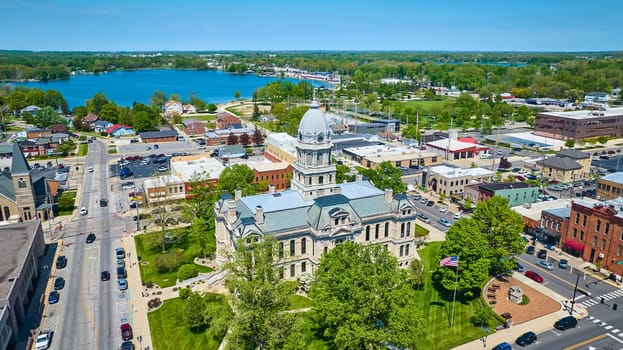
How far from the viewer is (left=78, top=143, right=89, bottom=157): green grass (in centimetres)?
15100

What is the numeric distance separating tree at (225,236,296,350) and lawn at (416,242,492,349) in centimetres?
1928

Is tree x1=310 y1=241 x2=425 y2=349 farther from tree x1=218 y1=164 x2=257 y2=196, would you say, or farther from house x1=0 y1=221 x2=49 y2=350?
tree x1=218 y1=164 x2=257 y2=196

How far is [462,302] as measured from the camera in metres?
62.0

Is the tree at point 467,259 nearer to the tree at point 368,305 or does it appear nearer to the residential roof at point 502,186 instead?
the tree at point 368,305

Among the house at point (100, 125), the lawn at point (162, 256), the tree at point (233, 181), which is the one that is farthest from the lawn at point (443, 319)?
the house at point (100, 125)

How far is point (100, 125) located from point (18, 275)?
146900mm

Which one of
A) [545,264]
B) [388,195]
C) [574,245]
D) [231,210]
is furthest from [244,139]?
[574,245]

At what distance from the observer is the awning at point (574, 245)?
242 feet

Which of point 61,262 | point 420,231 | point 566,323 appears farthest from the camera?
point 420,231

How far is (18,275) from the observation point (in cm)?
5734

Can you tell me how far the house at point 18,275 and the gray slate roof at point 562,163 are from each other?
119906mm

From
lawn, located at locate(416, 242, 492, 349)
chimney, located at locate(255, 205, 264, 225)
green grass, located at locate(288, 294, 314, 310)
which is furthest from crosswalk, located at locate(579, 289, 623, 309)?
chimney, located at locate(255, 205, 264, 225)

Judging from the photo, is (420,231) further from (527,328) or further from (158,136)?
(158,136)

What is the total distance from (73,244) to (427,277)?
63.9 meters
